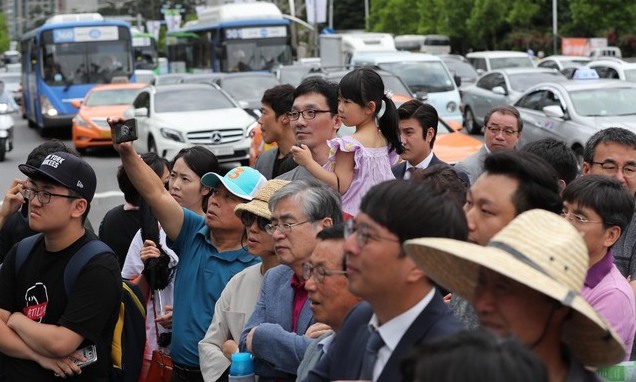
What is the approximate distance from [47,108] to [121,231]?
971 inches

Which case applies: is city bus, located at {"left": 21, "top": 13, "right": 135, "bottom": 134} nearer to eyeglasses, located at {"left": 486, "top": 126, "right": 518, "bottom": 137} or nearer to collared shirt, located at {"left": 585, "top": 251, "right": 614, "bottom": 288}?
eyeglasses, located at {"left": 486, "top": 126, "right": 518, "bottom": 137}

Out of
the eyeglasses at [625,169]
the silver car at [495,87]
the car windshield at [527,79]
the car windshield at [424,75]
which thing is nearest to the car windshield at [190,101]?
the car windshield at [424,75]

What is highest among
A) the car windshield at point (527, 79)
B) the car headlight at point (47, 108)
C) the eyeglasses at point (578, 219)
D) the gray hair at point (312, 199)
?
the gray hair at point (312, 199)

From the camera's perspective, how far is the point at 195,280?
18.7 feet

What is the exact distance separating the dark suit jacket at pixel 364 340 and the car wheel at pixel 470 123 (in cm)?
2486

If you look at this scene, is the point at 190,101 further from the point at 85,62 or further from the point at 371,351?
the point at 371,351

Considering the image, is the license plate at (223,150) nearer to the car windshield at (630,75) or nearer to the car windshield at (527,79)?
the car windshield at (527,79)

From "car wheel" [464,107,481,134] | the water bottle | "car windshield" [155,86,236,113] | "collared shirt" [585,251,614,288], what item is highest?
"collared shirt" [585,251,614,288]

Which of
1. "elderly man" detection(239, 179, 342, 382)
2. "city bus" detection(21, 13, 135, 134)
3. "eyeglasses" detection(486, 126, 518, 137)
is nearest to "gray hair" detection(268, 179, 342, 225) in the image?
"elderly man" detection(239, 179, 342, 382)

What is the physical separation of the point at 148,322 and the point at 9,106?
65.9 ft

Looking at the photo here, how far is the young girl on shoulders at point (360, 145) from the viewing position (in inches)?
256

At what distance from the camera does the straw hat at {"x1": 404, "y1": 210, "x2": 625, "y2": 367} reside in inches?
113

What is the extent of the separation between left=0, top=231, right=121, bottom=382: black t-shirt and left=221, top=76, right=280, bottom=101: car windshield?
2078cm

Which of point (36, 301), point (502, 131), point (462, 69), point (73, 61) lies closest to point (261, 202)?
point (36, 301)
